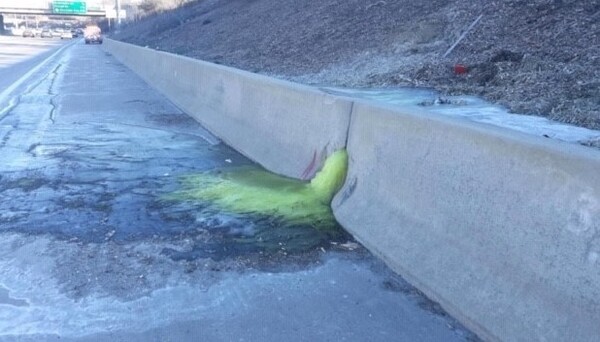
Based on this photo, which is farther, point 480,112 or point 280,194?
point 480,112

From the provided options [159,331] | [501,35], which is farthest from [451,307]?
[501,35]

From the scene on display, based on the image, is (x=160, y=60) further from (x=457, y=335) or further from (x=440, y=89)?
(x=457, y=335)

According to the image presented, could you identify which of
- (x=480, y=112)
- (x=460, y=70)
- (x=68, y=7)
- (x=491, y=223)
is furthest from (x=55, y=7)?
(x=491, y=223)

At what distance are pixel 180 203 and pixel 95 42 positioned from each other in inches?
3613

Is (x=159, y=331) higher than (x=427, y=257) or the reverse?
the reverse

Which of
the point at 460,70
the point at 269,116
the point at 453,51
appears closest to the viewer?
the point at 269,116

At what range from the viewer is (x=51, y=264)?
5.39 meters

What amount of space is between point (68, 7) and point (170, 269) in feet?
500

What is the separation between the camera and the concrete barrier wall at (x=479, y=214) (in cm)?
372

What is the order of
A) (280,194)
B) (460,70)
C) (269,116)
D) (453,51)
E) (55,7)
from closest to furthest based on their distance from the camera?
(280,194) → (269,116) → (460,70) → (453,51) → (55,7)

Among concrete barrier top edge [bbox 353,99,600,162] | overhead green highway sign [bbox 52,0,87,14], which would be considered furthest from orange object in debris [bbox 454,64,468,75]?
overhead green highway sign [bbox 52,0,87,14]

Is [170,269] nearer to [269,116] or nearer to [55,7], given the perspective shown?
[269,116]

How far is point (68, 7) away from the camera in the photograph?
14488 centimetres

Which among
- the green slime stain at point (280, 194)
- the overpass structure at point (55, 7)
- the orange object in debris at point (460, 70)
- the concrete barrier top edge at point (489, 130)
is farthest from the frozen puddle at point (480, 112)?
the overpass structure at point (55, 7)
